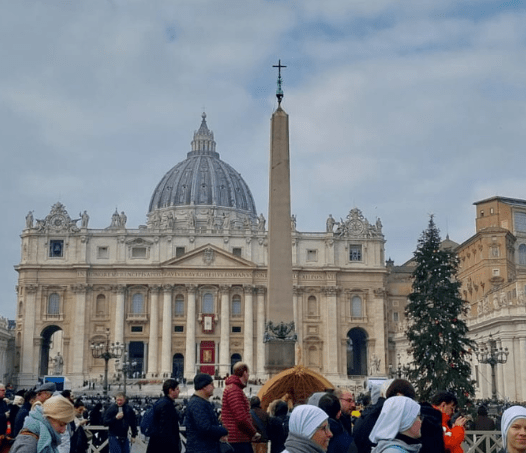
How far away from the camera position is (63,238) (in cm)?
7625

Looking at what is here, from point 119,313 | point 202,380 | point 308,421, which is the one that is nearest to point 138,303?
point 119,313

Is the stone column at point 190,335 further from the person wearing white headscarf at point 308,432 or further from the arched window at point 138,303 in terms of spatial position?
the person wearing white headscarf at point 308,432

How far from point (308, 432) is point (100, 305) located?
236 ft

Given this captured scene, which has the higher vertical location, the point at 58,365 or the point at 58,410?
the point at 58,365

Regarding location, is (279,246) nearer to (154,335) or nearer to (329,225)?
(154,335)

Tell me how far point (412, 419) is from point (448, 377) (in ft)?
82.5

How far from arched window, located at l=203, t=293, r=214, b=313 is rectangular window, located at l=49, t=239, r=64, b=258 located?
45.3 feet

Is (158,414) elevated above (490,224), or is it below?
below

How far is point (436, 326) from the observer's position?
99.9ft

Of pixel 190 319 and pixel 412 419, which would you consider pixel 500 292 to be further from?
pixel 412 419

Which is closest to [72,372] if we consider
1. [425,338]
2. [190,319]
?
[190,319]

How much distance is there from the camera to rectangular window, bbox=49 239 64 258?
76125 millimetres

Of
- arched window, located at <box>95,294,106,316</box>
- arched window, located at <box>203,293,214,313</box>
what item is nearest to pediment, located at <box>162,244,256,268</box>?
arched window, located at <box>203,293,214,313</box>

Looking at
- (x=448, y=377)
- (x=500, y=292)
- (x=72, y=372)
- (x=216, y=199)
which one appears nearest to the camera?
(x=448, y=377)
